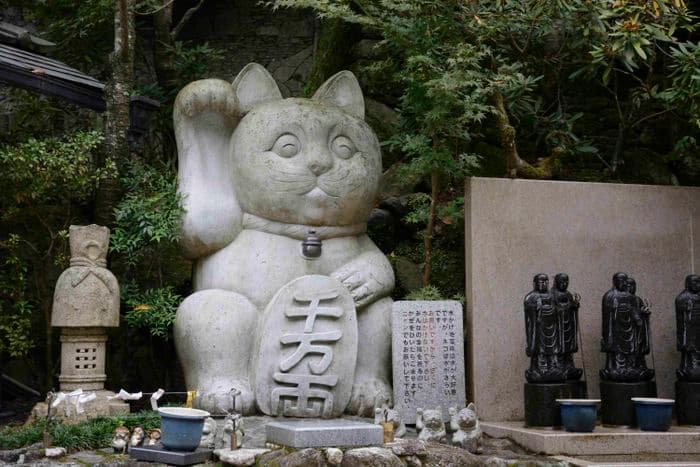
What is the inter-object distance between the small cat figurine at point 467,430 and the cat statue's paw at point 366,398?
37.8 inches

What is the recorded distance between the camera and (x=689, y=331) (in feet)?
28.3

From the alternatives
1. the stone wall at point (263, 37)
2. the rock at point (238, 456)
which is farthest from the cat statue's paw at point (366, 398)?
the stone wall at point (263, 37)

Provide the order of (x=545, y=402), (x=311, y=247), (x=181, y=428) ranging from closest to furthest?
(x=181, y=428) → (x=545, y=402) → (x=311, y=247)

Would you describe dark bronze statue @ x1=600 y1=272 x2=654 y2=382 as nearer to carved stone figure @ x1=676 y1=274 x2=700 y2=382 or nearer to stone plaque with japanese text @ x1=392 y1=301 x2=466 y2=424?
carved stone figure @ x1=676 y1=274 x2=700 y2=382

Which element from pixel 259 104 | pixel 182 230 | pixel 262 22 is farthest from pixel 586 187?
pixel 262 22

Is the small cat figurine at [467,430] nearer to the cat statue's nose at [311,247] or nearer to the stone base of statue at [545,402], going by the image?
the stone base of statue at [545,402]

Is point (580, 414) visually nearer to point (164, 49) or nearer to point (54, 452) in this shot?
point (54, 452)

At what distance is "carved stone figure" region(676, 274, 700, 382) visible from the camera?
8.57 metres

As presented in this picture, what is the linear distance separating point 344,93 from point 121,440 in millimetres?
4254

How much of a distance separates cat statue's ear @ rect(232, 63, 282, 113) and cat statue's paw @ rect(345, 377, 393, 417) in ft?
9.52

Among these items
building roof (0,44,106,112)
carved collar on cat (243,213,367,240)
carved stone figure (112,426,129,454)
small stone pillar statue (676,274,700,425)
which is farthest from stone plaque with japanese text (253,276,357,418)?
building roof (0,44,106,112)

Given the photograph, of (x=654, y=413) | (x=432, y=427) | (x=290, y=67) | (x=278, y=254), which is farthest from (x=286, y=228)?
(x=290, y=67)

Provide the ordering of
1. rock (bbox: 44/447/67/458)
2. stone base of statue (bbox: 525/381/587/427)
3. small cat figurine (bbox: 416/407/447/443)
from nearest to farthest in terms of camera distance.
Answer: rock (bbox: 44/447/67/458), small cat figurine (bbox: 416/407/447/443), stone base of statue (bbox: 525/381/587/427)

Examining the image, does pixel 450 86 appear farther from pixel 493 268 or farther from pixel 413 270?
pixel 413 270
